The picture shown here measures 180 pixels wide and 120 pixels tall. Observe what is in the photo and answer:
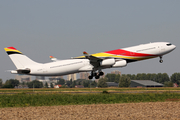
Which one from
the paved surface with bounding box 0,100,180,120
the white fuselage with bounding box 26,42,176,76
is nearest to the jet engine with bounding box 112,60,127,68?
the white fuselage with bounding box 26,42,176,76

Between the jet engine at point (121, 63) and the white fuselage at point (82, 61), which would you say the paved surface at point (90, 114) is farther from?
the jet engine at point (121, 63)

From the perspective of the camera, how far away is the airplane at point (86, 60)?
178ft

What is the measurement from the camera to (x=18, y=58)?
2174 inches

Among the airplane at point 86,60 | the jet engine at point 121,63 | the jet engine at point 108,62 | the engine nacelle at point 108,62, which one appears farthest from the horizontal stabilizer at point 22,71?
the jet engine at point 121,63

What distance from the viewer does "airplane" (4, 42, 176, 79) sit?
54.3 meters

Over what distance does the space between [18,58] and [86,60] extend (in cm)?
1471

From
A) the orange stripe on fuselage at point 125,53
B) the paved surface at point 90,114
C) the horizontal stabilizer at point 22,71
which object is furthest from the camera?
the orange stripe on fuselage at point 125,53

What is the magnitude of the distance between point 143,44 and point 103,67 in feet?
33.3

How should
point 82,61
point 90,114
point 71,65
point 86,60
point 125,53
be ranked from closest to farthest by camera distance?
point 90,114 < point 71,65 < point 125,53 < point 82,61 < point 86,60

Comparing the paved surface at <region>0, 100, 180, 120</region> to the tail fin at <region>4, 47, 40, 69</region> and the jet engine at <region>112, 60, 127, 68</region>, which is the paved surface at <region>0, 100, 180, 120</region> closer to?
the jet engine at <region>112, 60, 127, 68</region>

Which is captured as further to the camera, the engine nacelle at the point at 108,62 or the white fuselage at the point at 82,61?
the engine nacelle at the point at 108,62

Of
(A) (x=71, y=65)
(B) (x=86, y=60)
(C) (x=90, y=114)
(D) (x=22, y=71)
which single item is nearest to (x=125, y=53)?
(B) (x=86, y=60)

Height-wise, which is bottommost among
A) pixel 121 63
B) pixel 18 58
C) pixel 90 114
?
pixel 90 114

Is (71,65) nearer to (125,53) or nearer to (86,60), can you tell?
(86,60)
